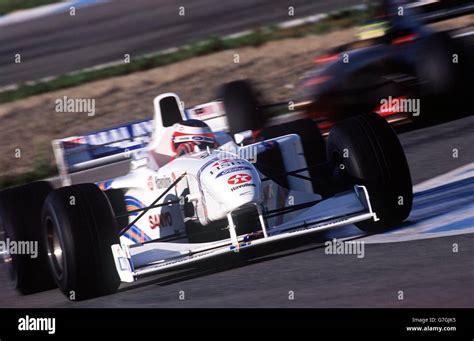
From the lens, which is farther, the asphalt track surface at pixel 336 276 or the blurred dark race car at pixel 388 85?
the blurred dark race car at pixel 388 85

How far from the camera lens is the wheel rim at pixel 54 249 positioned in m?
8.32

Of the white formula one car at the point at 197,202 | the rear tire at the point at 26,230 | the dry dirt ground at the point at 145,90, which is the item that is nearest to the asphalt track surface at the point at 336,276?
the rear tire at the point at 26,230

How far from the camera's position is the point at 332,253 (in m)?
8.23

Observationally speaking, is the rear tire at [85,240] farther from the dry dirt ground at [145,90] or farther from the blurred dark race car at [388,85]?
the dry dirt ground at [145,90]

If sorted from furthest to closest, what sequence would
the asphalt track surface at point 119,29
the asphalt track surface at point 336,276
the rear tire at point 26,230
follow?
the asphalt track surface at point 119,29
the rear tire at point 26,230
the asphalt track surface at point 336,276

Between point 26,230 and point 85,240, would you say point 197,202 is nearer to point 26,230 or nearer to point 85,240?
point 85,240

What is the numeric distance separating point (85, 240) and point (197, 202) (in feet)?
3.42

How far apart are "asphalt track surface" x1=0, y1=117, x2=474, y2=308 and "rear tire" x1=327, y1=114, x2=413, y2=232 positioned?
25 centimetres

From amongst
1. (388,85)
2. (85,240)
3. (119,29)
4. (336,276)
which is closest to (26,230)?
(85,240)

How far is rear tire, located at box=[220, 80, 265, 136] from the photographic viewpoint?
40.4 feet

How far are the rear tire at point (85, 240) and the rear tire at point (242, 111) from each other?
4.43 metres

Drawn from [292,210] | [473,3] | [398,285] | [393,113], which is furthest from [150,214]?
[473,3]

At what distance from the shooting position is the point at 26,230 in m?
8.66
